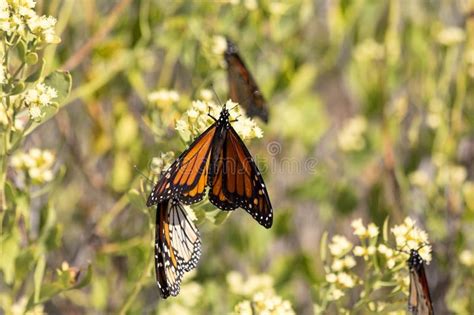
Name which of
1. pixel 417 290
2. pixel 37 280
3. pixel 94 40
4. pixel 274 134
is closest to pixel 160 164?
pixel 37 280

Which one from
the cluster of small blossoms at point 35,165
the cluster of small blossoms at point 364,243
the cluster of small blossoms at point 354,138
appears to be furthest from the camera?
the cluster of small blossoms at point 354,138

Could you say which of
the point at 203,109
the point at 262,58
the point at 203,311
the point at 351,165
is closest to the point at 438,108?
the point at 351,165

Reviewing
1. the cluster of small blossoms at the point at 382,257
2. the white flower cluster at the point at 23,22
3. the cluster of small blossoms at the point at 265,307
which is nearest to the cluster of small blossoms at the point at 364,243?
the cluster of small blossoms at the point at 382,257

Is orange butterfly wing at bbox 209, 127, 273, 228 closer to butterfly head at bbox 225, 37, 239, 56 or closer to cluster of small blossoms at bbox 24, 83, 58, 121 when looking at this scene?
cluster of small blossoms at bbox 24, 83, 58, 121

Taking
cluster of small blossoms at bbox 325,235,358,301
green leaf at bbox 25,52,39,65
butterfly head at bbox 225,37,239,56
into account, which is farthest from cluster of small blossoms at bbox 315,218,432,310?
green leaf at bbox 25,52,39,65

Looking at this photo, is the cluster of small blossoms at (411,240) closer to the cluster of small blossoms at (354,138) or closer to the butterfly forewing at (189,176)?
the butterfly forewing at (189,176)

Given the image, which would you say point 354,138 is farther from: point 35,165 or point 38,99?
point 38,99
